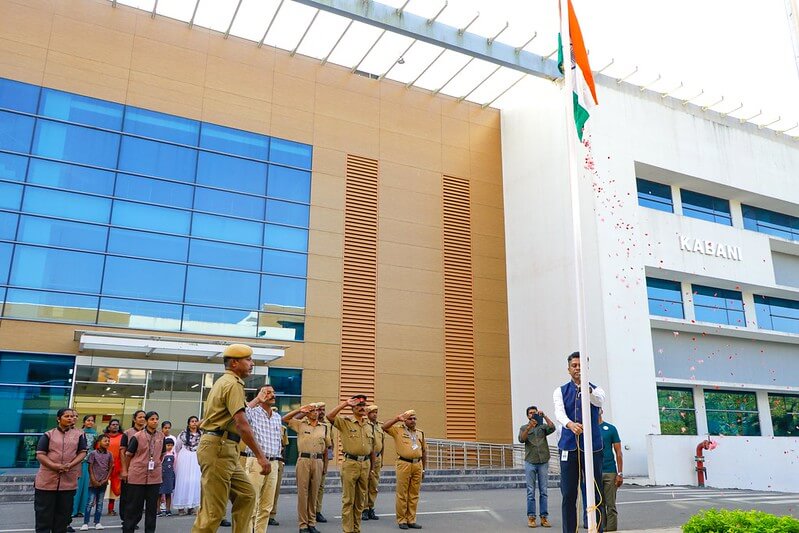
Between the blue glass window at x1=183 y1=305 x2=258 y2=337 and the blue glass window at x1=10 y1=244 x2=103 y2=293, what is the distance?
2686 millimetres

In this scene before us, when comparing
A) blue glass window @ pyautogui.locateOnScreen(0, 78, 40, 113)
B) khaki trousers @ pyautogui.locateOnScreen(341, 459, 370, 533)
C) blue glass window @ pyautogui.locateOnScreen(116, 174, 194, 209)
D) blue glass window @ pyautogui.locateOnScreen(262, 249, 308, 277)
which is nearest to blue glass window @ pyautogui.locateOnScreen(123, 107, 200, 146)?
blue glass window @ pyautogui.locateOnScreen(116, 174, 194, 209)

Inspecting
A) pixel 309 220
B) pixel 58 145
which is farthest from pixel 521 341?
pixel 58 145

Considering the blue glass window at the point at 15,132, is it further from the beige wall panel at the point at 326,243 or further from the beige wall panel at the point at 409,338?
the beige wall panel at the point at 409,338

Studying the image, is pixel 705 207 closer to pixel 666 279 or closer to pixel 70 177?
pixel 666 279

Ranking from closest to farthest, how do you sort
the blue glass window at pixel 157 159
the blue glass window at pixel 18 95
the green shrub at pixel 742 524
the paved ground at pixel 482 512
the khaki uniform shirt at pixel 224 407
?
the green shrub at pixel 742 524, the khaki uniform shirt at pixel 224 407, the paved ground at pixel 482 512, the blue glass window at pixel 18 95, the blue glass window at pixel 157 159

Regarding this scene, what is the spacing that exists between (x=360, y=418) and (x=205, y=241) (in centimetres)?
1226

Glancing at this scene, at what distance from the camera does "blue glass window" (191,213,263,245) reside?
65.9ft

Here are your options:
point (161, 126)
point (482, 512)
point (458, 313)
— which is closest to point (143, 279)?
point (161, 126)

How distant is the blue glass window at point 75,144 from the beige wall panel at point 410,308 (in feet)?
31.5

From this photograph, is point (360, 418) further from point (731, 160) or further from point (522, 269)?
point (731, 160)

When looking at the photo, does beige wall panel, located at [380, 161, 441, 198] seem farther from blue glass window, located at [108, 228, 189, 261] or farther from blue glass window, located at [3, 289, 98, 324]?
blue glass window, located at [3, 289, 98, 324]

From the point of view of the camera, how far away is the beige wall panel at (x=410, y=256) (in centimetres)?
2253

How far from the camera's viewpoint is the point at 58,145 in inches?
732

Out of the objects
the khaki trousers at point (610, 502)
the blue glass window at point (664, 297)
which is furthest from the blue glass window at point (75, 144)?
the blue glass window at point (664, 297)
